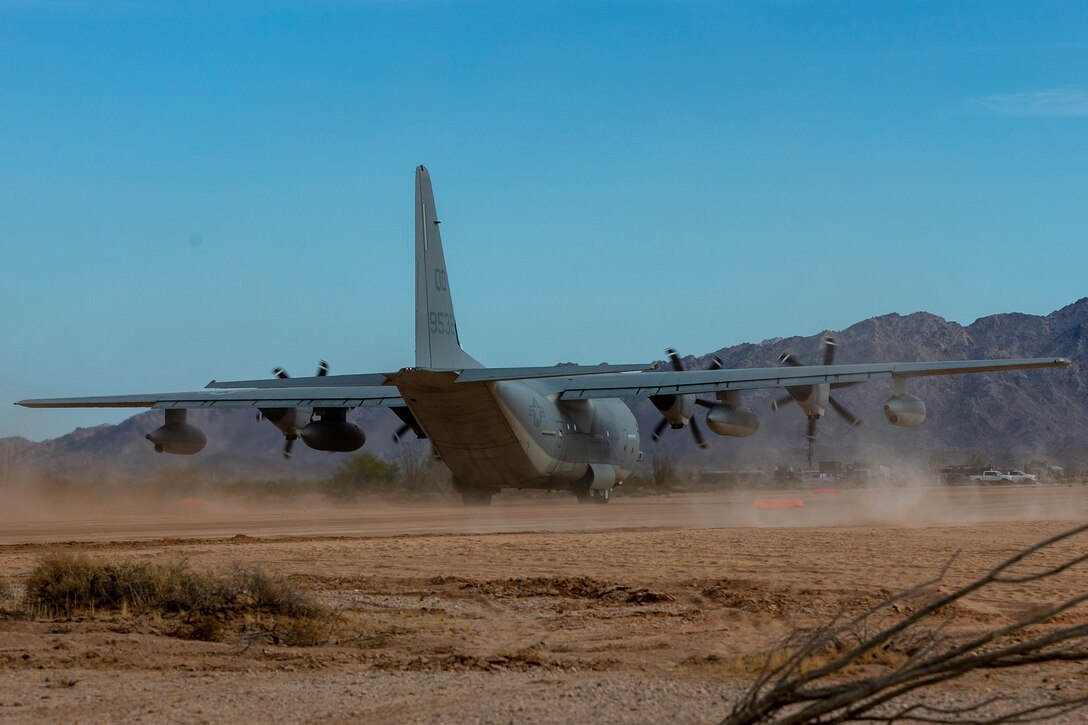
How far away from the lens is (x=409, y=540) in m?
25.2

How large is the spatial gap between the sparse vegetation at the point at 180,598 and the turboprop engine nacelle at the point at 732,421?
66.0 feet

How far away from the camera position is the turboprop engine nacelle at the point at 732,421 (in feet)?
107

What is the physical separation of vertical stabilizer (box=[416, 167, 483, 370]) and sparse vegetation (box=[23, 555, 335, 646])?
16000 millimetres

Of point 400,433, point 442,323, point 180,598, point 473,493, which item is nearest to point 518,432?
point 442,323

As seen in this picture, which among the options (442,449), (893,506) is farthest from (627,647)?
(893,506)

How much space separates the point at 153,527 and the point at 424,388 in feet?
32.3

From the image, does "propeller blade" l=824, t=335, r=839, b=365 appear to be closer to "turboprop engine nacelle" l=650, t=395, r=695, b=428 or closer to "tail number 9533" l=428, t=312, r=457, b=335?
"turboprop engine nacelle" l=650, t=395, r=695, b=428

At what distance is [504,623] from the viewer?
41.5 feet

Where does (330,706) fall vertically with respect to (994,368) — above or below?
below

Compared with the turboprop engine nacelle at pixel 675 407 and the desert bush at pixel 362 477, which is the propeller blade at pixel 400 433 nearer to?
the turboprop engine nacelle at pixel 675 407

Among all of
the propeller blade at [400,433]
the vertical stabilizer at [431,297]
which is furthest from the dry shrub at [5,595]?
the propeller blade at [400,433]

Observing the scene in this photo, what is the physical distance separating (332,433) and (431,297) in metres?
7.18

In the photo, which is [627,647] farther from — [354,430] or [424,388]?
[354,430]

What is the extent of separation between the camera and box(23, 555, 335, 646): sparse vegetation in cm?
1213
